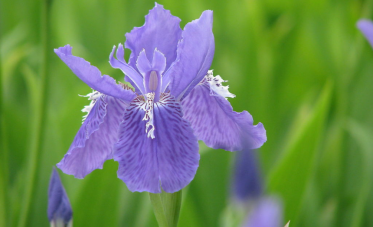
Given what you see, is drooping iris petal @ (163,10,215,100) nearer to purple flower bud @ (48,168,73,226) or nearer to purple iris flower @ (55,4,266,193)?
purple iris flower @ (55,4,266,193)

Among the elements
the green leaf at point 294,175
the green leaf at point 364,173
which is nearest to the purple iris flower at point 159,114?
the green leaf at point 294,175

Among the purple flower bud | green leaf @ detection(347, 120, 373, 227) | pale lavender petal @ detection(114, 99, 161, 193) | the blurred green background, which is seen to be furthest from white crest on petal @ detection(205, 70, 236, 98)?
green leaf @ detection(347, 120, 373, 227)

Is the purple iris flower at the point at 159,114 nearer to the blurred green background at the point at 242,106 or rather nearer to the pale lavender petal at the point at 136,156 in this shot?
the pale lavender petal at the point at 136,156

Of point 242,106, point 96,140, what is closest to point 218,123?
point 96,140

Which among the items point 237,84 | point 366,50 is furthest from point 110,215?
point 366,50

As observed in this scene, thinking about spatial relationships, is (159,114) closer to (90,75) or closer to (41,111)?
(90,75)

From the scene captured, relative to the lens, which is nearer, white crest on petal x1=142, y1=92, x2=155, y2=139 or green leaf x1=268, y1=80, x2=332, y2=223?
white crest on petal x1=142, y1=92, x2=155, y2=139
